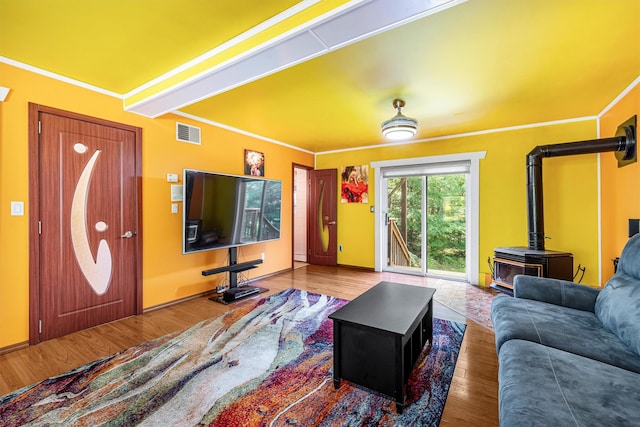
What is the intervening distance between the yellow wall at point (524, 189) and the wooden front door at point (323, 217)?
1.46m

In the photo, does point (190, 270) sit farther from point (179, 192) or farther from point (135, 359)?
point (135, 359)

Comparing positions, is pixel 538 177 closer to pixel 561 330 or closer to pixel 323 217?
pixel 561 330

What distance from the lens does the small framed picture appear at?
14.6ft

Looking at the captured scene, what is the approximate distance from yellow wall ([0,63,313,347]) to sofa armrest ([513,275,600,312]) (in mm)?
3601

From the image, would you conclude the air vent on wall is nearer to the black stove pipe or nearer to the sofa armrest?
the sofa armrest

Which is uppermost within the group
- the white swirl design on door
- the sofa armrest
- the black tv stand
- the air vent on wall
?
the air vent on wall

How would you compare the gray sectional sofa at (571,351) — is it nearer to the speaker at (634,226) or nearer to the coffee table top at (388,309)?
the coffee table top at (388,309)

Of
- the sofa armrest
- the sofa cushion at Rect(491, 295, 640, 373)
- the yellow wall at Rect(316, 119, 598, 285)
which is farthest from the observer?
the yellow wall at Rect(316, 119, 598, 285)

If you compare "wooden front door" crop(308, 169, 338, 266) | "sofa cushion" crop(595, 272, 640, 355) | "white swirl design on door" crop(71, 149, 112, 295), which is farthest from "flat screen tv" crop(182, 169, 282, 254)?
"sofa cushion" crop(595, 272, 640, 355)

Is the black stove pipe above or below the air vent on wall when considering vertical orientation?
below

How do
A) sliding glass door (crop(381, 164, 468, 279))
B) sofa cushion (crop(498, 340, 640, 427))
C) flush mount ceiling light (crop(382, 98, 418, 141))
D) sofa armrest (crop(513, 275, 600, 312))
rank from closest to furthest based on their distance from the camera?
1. sofa cushion (crop(498, 340, 640, 427))
2. sofa armrest (crop(513, 275, 600, 312))
3. flush mount ceiling light (crop(382, 98, 418, 141))
4. sliding glass door (crop(381, 164, 468, 279))

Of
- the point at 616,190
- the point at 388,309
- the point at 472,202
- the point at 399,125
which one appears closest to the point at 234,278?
the point at 388,309

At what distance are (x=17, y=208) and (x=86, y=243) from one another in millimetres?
585

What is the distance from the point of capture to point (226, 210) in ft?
11.9
